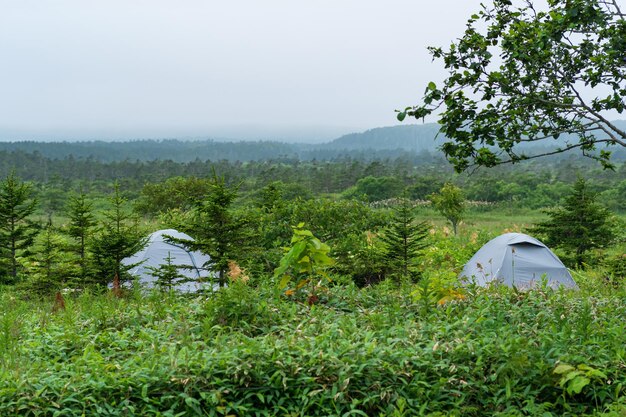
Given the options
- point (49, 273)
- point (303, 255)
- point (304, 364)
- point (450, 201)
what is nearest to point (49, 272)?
point (49, 273)

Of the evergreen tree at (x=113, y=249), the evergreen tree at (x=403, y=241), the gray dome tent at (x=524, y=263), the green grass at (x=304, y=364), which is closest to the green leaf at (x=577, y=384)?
the green grass at (x=304, y=364)

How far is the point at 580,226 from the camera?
49.2 feet

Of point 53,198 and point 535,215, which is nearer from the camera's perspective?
point 535,215

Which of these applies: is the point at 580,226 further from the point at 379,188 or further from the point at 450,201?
the point at 379,188

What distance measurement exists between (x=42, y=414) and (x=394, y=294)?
11.6 ft

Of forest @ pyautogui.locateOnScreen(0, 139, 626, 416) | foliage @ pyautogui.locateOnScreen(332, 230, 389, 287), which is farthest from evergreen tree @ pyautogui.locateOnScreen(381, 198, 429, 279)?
forest @ pyautogui.locateOnScreen(0, 139, 626, 416)

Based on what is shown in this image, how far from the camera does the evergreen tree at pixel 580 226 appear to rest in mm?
15094

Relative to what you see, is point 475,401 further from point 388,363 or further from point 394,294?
point 394,294

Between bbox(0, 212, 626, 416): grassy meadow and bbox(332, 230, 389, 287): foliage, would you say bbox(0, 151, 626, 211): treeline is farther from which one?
bbox(0, 212, 626, 416): grassy meadow

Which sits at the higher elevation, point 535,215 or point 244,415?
point 244,415

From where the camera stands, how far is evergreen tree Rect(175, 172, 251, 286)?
374 inches

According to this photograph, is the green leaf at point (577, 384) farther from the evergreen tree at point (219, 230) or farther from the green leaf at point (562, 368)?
the evergreen tree at point (219, 230)

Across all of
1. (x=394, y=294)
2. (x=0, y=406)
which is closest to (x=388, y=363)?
(x=394, y=294)

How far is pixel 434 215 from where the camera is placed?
43281 mm
